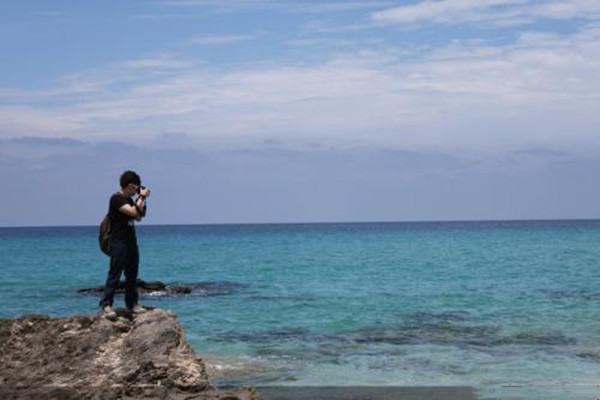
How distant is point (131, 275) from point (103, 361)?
148cm

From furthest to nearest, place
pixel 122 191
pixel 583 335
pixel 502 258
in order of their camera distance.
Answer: pixel 502 258 → pixel 583 335 → pixel 122 191

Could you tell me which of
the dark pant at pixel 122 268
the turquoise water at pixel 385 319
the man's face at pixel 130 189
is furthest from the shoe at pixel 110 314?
the turquoise water at pixel 385 319

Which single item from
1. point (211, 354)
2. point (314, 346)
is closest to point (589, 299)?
point (314, 346)

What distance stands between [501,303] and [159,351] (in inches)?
1087

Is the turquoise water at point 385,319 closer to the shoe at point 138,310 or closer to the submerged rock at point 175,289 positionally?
the submerged rock at point 175,289

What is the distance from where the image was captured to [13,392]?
Answer: 1059cm

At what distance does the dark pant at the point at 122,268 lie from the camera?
11.8 meters

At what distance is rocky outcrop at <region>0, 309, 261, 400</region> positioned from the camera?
10.5m

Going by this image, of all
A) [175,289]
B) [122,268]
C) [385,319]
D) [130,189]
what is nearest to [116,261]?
[122,268]

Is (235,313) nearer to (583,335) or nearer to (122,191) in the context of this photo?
(583,335)

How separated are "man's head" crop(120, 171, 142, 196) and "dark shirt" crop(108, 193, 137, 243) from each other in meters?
0.10

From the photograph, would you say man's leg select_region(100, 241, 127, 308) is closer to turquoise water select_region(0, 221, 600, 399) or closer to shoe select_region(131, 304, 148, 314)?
shoe select_region(131, 304, 148, 314)

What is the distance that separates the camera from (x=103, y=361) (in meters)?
10.8

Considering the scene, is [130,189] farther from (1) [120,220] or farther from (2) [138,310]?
(2) [138,310]
